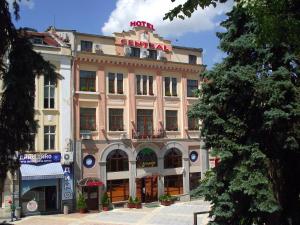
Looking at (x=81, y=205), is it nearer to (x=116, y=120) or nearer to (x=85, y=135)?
(x=85, y=135)

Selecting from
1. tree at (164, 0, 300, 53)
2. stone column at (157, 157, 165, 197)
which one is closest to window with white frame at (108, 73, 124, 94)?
stone column at (157, 157, 165, 197)

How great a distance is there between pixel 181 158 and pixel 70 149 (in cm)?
1124

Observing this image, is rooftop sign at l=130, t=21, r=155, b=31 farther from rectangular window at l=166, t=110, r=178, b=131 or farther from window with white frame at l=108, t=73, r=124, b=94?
rectangular window at l=166, t=110, r=178, b=131

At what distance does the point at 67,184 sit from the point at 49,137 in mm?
3888

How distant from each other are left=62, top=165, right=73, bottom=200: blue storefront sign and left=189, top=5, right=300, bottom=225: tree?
19.3m

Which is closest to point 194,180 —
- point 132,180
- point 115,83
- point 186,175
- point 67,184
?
point 186,175

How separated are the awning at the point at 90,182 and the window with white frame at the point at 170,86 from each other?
10594mm

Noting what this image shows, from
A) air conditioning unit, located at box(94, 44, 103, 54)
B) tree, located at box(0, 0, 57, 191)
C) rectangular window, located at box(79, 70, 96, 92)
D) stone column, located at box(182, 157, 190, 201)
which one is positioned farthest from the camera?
stone column, located at box(182, 157, 190, 201)

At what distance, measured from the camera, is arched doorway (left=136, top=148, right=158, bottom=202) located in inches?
1527

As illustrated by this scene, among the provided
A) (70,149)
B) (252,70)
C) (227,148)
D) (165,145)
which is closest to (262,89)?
(252,70)

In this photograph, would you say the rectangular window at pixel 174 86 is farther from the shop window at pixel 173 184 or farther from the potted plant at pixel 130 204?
the potted plant at pixel 130 204

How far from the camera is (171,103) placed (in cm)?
4131

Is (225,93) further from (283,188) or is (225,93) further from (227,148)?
(283,188)

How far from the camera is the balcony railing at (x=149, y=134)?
126 ft
